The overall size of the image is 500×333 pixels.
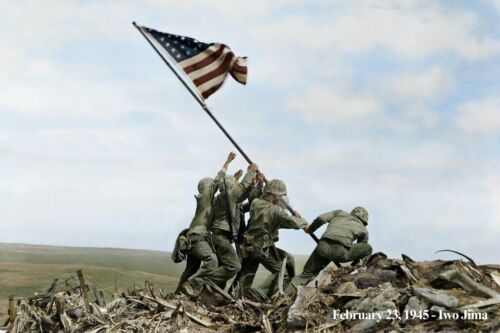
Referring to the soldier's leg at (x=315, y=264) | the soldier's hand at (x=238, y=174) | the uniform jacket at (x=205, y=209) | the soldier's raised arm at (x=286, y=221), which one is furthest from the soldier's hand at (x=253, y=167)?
the soldier's leg at (x=315, y=264)

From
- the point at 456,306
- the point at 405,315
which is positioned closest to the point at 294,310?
the point at 405,315

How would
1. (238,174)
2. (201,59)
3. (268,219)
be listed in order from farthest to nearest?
1. (201,59)
2. (238,174)
3. (268,219)

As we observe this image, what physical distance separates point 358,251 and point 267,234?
1.70 meters

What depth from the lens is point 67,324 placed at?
36.6 feet

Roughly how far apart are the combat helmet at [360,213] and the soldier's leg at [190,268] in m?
3.24

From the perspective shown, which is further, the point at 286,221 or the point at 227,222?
the point at 227,222

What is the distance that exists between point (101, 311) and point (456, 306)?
20.1 feet

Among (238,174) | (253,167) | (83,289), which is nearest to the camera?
(83,289)

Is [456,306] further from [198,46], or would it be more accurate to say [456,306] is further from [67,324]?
[198,46]

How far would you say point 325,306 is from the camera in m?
9.07

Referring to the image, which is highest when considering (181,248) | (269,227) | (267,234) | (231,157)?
(231,157)

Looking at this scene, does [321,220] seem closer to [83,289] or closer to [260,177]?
[260,177]


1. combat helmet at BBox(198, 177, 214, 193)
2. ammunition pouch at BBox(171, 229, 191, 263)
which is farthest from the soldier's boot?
combat helmet at BBox(198, 177, 214, 193)

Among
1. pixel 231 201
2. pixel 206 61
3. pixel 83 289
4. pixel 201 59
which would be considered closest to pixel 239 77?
pixel 206 61
